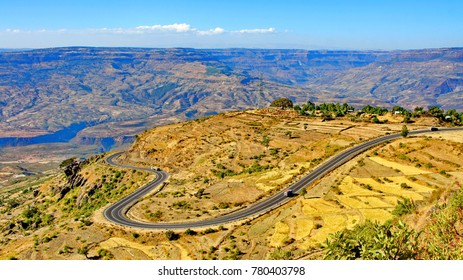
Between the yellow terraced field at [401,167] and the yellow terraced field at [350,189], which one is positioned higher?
the yellow terraced field at [401,167]

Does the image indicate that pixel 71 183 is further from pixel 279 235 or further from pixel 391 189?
pixel 391 189

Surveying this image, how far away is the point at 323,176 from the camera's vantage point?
101 m

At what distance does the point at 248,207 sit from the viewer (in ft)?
307

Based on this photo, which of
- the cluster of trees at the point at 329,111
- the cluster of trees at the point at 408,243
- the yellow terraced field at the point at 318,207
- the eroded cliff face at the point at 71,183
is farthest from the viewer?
the cluster of trees at the point at 329,111

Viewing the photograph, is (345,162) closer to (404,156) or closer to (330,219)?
(404,156)

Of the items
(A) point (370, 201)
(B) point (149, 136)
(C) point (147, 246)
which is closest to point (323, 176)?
(A) point (370, 201)

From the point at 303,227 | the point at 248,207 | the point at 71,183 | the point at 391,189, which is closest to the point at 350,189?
the point at 391,189

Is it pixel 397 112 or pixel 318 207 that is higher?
pixel 397 112

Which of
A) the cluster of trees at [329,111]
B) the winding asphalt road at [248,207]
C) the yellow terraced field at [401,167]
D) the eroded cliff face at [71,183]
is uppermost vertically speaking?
the cluster of trees at [329,111]

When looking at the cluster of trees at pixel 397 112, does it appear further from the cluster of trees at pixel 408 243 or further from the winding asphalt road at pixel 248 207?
the cluster of trees at pixel 408 243

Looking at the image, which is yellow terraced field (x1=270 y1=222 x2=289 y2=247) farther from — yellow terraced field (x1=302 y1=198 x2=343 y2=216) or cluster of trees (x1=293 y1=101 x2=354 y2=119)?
cluster of trees (x1=293 y1=101 x2=354 y2=119)

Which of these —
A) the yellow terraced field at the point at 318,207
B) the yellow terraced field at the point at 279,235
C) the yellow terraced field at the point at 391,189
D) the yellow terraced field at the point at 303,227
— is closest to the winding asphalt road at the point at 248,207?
the yellow terraced field at the point at 318,207

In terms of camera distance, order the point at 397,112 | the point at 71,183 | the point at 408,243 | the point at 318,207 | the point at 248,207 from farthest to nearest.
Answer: the point at 397,112
the point at 71,183
the point at 248,207
the point at 318,207
the point at 408,243

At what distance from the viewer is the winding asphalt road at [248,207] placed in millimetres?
87062
